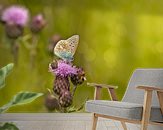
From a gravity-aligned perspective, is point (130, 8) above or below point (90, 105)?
above

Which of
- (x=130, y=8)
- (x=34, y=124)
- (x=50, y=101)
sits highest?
(x=130, y=8)

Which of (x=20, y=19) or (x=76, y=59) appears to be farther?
(x=76, y=59)

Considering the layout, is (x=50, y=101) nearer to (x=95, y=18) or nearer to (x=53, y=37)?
(x=53, y=37)

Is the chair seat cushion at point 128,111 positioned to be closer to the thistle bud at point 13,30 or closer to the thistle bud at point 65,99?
the thistle bud at point 65,99

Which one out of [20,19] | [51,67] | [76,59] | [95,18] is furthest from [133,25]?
[20,19]

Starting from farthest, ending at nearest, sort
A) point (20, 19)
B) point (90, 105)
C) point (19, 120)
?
1. point (19, 120)
2. point (20, 19)
3. point (90, 105)

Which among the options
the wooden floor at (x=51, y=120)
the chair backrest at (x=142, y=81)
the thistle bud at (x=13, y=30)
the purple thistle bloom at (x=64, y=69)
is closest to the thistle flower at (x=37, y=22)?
the thistle bud at (x=13, y=30)

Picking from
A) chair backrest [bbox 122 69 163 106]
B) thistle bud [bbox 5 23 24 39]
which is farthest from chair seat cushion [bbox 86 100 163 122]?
thistle bud [bbox 5 23 24 39]

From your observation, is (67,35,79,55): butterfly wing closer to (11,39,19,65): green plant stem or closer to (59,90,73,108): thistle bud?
(59,90,73,108): thistle bud
